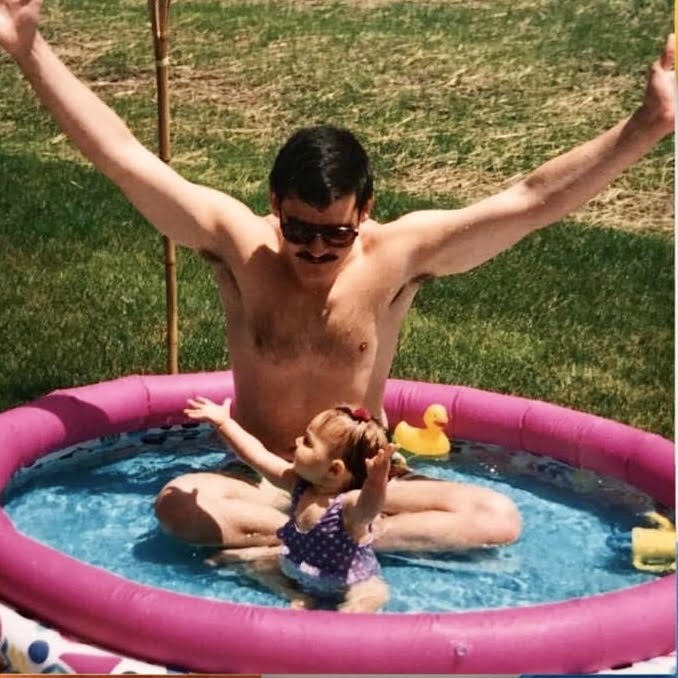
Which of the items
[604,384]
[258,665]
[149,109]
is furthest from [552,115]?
[258,665]

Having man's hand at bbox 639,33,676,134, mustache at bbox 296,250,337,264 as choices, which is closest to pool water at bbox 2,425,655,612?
mustache at bbox 296,250,337,264

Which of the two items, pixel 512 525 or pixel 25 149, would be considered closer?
Result: pixel 512 525

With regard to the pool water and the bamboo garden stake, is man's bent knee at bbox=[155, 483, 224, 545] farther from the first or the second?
the bamboo garden stake

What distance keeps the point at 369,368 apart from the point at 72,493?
38.8 inches

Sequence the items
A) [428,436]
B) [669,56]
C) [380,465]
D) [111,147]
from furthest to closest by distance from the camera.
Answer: [428,436]
[111,147]
[669,56]
[380,465]

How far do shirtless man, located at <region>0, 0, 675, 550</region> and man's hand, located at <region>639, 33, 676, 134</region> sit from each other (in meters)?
0.21

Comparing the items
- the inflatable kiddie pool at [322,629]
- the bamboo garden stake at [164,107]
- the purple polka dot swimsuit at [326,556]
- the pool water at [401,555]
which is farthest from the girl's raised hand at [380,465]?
the bamboo garden stake at [164,107]

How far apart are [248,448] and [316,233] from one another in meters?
0.55

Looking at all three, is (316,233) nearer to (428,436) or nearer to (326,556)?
(326,556)

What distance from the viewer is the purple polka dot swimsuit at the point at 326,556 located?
11.1 ft

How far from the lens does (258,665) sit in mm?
2896

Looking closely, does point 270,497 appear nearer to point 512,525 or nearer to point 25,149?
point 512,525

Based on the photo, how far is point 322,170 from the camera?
138 inches

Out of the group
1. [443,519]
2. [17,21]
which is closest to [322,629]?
[443,519]
